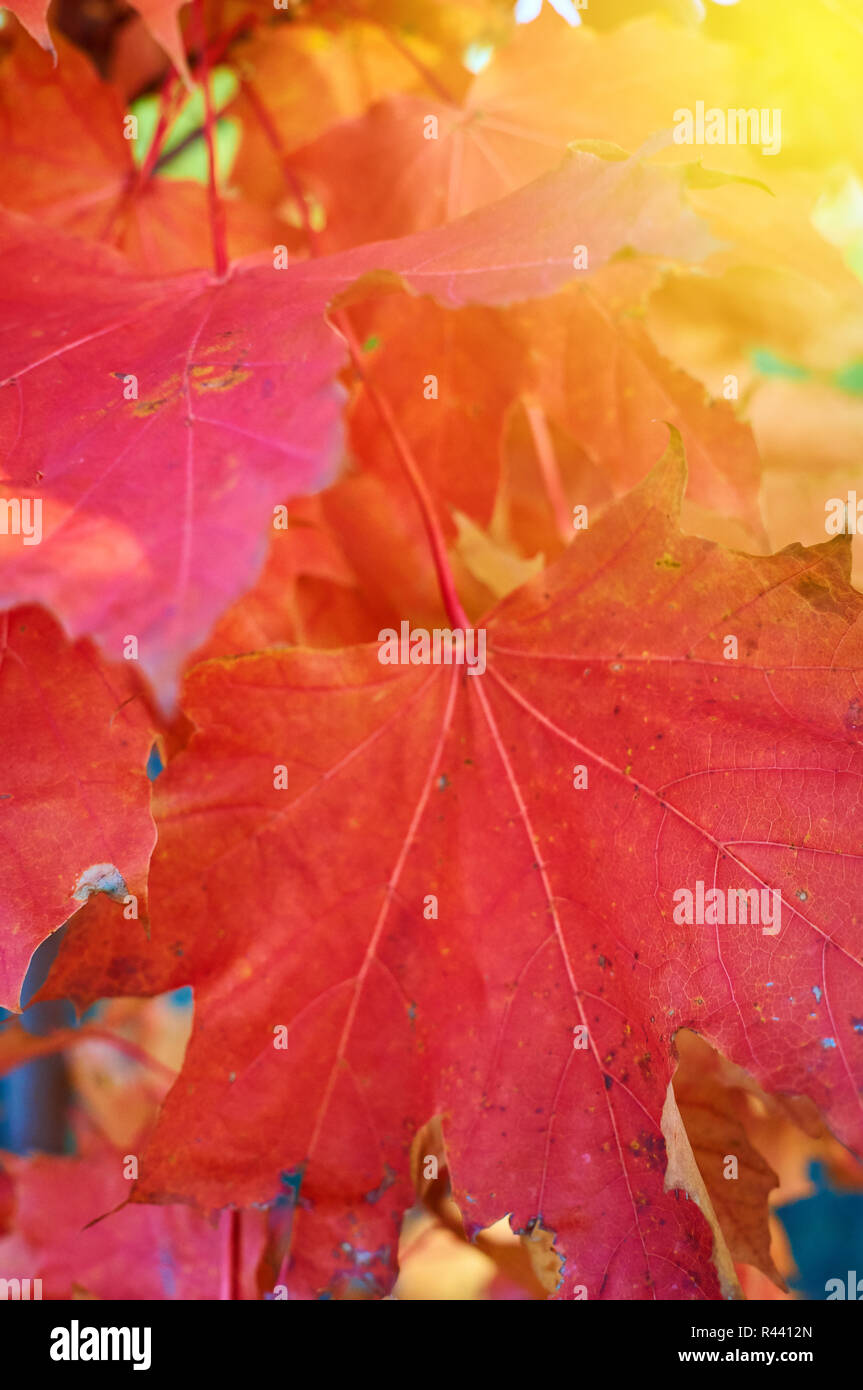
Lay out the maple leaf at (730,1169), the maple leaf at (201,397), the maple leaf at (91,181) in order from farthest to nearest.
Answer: the maple leaf at (91,181) < the maple leaf at (730,1169) < the maple leaf at (201,397)

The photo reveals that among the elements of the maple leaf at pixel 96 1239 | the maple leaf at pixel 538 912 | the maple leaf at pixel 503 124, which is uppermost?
the maple leaf at pixel 503 124

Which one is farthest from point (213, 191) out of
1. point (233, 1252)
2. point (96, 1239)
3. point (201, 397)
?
point (96, 1239)

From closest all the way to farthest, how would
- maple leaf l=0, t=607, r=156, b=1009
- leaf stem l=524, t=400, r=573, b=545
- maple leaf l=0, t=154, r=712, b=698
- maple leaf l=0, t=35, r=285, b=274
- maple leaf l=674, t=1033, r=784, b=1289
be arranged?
maple leaf l=0, t=154, r=712, b=698, maple leaf l=0, t=607, r=156, b=1009, maple leaf l=674, t=1033, r=784, b=1289, maple leaf l=0, t=35, r=285, b=274, leaf stem l=524, t=400, r=573, b=545

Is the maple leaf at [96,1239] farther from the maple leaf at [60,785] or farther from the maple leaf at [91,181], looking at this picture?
the maple leaf at [91,181]

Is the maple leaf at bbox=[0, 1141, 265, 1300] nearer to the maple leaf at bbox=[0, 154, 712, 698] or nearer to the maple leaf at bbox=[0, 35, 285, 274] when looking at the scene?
the maple leaf at bbox=[0, 154, 712, 698]

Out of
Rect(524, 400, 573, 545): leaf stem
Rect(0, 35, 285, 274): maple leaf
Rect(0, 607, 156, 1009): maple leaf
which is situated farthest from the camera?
Rect(524, 400, 573, 545): leaf stem

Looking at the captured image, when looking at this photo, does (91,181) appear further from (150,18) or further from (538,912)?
(538,912)

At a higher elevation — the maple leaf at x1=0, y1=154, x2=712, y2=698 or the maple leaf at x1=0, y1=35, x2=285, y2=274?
the maple leaf at x1=0, y1=35, x2=285, y2=274

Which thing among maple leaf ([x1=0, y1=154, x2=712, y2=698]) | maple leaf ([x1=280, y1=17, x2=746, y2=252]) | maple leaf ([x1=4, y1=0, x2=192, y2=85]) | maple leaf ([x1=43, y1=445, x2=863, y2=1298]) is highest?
maple leaf ([x1=280, y1=17, x2=746, y2=252])

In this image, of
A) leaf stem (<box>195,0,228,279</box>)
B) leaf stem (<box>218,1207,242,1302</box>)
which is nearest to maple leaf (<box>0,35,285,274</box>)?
leaf stem (<box>195,0,228,279</box>)

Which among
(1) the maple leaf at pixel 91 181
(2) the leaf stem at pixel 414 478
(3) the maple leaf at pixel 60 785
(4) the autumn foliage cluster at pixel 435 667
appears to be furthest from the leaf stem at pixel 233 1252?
(1) the maple leaf at pixel 91 181

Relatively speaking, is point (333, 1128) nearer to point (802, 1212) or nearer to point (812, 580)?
point (812, 580)
